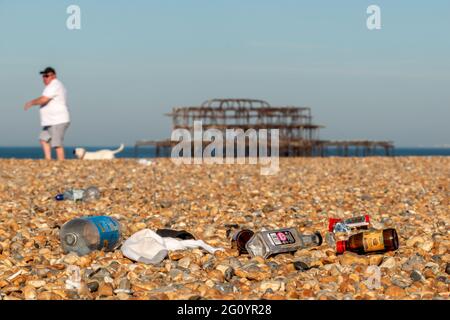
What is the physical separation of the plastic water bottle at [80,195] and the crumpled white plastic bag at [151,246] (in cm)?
393

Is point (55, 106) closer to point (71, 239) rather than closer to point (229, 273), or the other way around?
point (71, 239)

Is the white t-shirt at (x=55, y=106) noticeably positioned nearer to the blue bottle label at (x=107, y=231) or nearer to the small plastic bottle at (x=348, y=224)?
the small plastic bottle at (x=348, y=224)

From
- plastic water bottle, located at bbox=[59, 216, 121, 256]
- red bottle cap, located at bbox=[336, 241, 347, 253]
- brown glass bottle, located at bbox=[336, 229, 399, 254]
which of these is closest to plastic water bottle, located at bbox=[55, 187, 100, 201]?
plastic water bottle, located at bbox=[59, 216, 121, 256]

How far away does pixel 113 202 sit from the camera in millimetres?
8883

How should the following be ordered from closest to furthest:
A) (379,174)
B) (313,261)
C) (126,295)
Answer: (126,295), (313,261), (379,174)

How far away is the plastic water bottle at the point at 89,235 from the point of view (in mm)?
5414

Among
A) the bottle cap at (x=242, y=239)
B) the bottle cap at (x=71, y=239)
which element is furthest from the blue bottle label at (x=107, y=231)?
the bottle cap at (x=242, y=239)

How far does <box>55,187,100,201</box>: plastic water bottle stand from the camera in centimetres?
914

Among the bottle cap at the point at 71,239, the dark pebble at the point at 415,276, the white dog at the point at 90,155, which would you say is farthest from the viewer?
the white dog at the point at 90,155

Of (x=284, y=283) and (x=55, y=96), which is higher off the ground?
(x=55, y=96)

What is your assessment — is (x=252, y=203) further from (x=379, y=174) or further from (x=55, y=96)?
(x=55, y=96)

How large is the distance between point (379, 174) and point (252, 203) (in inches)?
239
